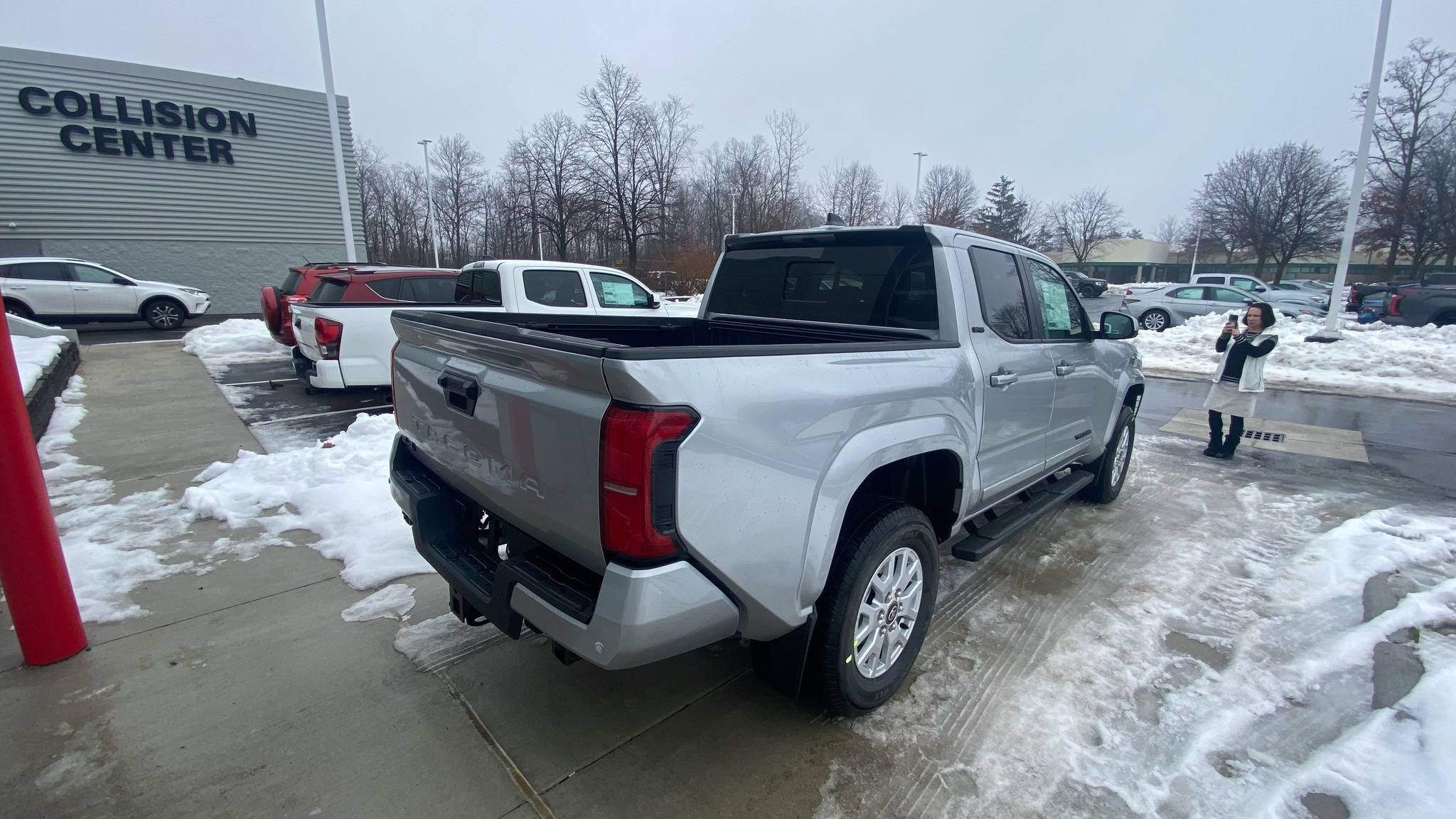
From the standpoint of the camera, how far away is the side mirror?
445 centimetres

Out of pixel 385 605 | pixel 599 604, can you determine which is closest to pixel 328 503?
pixel 385 605

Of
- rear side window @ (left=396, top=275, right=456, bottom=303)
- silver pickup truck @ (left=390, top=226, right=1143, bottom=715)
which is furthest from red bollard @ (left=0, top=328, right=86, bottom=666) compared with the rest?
rear side window @ (left=396, top=275, right=456, bottom=303)

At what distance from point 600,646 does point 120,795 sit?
1782 millimetres

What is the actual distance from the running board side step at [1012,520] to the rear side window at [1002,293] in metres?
1.00

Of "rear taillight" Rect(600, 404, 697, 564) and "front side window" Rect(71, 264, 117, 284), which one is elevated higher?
"front side window" Rect(71, 264, 117, 284)

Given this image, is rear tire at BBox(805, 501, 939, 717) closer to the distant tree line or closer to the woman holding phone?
the woman holding phone

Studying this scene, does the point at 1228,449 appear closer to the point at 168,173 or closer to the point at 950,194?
the point at 168,173

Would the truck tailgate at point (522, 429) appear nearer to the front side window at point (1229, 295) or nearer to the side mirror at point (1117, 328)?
the side mirror at point (1117, 328)

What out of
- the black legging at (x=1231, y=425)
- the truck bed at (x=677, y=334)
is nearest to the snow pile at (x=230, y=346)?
the truck bed at (x=677, y=334)

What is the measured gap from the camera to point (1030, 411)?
363 centimetres

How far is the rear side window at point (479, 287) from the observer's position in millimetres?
8164

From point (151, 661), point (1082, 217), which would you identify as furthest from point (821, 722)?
point (1082, 217)

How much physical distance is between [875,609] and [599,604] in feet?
4.08

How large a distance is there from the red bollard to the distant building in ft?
238
